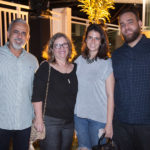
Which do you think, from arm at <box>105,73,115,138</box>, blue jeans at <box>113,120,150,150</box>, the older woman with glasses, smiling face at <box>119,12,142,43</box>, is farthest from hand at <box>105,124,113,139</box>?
smiling face at <box>119,12,142,43</box>

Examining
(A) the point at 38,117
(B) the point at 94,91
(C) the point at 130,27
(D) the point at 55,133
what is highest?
(C) the point at 130,27

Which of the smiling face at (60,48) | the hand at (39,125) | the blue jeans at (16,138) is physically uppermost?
the smiling face at (60,48)

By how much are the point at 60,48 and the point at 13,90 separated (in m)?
0.72

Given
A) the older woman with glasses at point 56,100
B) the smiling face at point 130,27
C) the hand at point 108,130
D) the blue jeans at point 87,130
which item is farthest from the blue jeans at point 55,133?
the smiling face at point 130,27

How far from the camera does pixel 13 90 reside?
2127 millimetres

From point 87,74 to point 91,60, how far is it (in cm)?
19

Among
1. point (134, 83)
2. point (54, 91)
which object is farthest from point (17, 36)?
point (134, 83)

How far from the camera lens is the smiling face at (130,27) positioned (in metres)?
2.26

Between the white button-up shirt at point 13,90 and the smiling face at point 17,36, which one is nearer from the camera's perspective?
the white button-up shirt at point 13,90

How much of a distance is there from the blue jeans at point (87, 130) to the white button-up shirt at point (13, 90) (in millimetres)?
639

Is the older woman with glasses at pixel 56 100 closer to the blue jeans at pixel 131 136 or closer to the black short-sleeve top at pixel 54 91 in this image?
the black short-sleeve top at pixel 54 91

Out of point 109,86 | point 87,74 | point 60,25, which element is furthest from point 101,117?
point 60,25

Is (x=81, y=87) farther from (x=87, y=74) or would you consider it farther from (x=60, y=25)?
(x=60, y=25)

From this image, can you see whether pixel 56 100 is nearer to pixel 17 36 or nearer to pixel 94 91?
pixel 94 91
